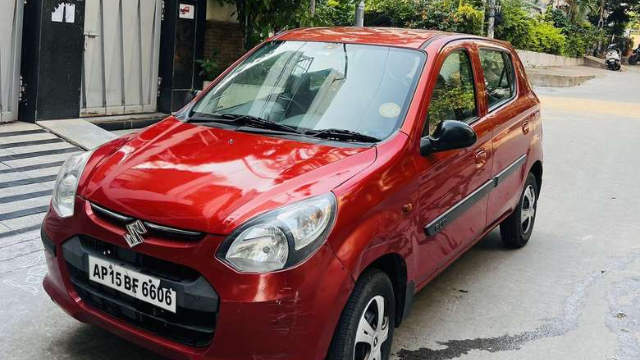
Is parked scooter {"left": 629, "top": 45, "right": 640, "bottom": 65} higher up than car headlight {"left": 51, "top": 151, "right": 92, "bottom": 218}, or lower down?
higher up

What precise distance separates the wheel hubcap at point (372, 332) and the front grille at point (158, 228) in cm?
84

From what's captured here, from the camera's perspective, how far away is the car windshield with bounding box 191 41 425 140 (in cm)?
388

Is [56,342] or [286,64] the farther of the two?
[286,64]

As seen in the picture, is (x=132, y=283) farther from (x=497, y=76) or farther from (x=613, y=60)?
(x=613, y=60)

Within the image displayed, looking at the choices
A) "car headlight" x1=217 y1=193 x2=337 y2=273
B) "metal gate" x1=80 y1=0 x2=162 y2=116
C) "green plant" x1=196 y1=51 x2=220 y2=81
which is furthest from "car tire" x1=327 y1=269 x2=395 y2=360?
"green plant" x1=196 y1=51 x2=220 y2=81

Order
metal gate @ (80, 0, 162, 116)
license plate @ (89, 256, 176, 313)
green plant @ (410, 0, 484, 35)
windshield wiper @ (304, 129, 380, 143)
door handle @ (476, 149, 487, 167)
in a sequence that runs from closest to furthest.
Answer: license plate @ (89, 256, 176, 313)
windshield wiper @ (304, 129, 380, 143)
door handle @ (476, 149, 487, 167)
metal gate @ (80, 0, 162, 116)
green plant @ (410, 0, 484, 35)

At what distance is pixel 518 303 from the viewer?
481cm

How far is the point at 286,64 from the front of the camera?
4.41 metres

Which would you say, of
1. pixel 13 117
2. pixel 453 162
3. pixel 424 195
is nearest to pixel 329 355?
pixel 424 195

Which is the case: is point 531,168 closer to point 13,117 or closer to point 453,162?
point 453,162

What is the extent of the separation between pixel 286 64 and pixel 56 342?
2.07 metres

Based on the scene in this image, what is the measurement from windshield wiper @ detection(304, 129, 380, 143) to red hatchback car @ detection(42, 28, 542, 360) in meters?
Answer: 0.01

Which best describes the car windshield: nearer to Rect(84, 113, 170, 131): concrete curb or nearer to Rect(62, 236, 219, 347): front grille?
Rect(62, 236, 219, 347): front grille

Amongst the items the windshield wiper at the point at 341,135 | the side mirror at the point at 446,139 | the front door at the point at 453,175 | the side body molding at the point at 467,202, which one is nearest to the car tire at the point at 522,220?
the side body molding at the point at 467,202
